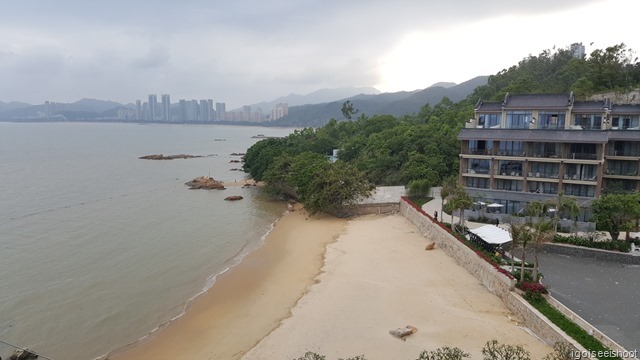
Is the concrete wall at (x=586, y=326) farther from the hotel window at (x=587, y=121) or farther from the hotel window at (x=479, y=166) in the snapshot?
the hotel window at (x=587, y=121)

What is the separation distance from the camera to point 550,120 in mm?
36594

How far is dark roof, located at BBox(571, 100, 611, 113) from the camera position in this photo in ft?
117

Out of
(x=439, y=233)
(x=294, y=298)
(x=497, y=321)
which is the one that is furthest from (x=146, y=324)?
(x=439, y=233)

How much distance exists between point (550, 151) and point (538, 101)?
5.63 m

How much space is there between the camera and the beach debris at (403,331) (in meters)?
19.1

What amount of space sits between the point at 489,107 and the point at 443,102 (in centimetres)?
5274

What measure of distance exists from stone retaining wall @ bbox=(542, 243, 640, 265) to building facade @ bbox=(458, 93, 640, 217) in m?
6.67

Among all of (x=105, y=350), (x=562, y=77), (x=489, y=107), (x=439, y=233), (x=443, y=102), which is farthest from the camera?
(x=443, y=102)

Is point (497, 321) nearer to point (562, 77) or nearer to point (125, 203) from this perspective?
point (125, 203)

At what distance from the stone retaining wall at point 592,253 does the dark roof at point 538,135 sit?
10.2 meters

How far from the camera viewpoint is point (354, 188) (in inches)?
1626

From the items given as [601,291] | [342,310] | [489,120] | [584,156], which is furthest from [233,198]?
[601,291]

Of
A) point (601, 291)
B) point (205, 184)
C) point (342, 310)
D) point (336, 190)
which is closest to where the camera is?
point (601, 291)

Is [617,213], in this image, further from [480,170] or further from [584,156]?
[480,170]
